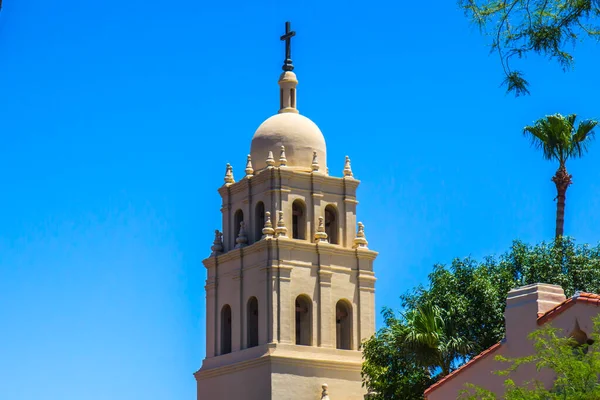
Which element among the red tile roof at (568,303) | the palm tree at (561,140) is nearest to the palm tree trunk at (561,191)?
the palm tree at (561,140)

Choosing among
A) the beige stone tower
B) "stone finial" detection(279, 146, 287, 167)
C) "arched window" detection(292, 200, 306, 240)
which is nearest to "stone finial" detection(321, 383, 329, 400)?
the beige stone tower

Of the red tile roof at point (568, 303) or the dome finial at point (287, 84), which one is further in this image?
the dome finial at point (287, 84)

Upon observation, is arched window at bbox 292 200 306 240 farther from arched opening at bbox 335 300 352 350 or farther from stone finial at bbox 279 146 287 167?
arched opening at bbox 335 300 352 350

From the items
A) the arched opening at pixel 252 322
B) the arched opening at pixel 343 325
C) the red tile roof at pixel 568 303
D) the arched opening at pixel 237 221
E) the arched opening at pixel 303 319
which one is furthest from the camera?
the arched opening at pixel 237 221

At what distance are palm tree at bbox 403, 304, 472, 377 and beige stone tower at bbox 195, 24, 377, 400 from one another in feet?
24.3

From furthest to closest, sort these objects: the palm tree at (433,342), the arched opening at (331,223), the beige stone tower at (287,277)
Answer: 1. the arched opening at (331,223)
2. the beige stone tower at (287,277)
3. the palm tree at (433,342)

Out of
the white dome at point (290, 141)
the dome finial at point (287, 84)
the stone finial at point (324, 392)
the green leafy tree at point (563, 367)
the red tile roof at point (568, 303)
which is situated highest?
the dome finial at point (287, 84)

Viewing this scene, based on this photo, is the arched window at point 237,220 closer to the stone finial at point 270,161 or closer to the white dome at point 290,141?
the white dome at point 290,141

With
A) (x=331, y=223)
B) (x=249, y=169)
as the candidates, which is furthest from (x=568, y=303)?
(x=249, y=169)

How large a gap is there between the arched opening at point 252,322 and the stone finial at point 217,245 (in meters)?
2.82

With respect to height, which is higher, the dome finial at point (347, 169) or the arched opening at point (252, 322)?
the dome finial at point (347, 169)

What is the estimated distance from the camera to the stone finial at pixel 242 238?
5209 cm

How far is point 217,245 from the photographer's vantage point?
53438mm

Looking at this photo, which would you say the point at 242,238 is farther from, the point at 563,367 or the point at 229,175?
the point at 563,367
